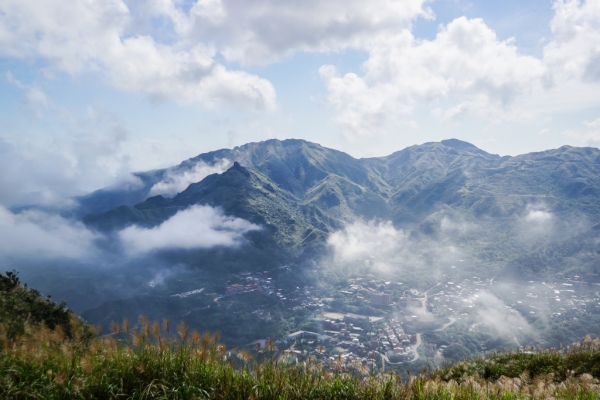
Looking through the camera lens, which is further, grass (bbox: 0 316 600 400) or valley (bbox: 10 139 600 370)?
valley (bbox: 10 139 600 370)

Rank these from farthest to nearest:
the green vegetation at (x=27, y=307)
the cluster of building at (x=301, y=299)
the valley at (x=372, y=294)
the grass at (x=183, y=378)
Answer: the cluster of building at (x=301, y=299)
the valley at (x=372, y=294)
the green vegetation at (x=27, y=307)
the grass at (x=183, y=378)

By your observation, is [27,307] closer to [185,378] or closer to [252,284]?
[185,378]

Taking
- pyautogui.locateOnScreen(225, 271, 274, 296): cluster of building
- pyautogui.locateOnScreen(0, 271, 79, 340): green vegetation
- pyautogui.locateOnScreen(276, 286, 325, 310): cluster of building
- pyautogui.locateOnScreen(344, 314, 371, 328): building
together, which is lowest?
pyautogui.locateOnScreen(344, 314, 371, 328): building

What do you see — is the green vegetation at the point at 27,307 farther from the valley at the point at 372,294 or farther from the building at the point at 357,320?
the building at the point at 357,320

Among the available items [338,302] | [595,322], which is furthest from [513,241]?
[338,302]

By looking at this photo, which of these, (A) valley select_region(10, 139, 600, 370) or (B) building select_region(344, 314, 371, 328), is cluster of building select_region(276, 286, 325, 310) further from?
(B) building select_region(344, 314, 371, 328)

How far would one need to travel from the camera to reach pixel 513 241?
19000 centimetres

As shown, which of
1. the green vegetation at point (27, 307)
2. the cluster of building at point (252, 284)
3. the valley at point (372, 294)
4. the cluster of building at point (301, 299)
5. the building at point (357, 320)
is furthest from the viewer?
the cluster of building at point (252, 284)

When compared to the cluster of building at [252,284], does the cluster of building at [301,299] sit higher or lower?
lower

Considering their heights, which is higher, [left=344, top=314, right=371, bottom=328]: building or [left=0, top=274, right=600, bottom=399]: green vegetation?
[left=0, top=274, right=600, bottom=399]: green vegetation

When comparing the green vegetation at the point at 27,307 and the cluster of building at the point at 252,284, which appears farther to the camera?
the cluster of building at the point at 252,284

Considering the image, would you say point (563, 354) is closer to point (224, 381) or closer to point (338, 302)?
point (224, 381)

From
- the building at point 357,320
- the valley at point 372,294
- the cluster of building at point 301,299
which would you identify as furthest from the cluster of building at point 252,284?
the building at point 357,320

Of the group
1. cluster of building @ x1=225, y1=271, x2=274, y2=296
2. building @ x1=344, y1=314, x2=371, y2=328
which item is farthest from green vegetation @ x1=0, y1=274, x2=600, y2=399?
cluster of building @ x1=225, y1=271, x2=274, y2=296
